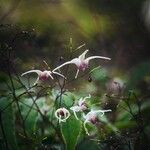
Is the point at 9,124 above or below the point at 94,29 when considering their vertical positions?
below

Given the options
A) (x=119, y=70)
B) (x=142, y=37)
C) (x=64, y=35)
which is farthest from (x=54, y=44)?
(x=142, y=37)

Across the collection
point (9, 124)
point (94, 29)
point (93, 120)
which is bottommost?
point (93, 120)

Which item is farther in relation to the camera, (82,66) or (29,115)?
(29,115)

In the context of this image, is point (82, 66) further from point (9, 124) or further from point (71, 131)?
point (9, 124)

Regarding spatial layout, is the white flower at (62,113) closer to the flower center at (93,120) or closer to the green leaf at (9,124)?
the flower center at (93,120)

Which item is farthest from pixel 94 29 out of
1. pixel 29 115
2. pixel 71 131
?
pixel 71 131

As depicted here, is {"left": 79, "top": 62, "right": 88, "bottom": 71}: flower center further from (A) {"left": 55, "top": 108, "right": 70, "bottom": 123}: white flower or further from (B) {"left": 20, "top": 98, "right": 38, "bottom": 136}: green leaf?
(B) {"left": 20, "top": 98, "right": 38, "bottom": 136}: green leaf

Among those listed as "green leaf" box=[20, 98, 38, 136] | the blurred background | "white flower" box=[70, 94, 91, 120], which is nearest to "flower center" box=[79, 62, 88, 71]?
"white flower" box=[70, 94, 91, 120]
